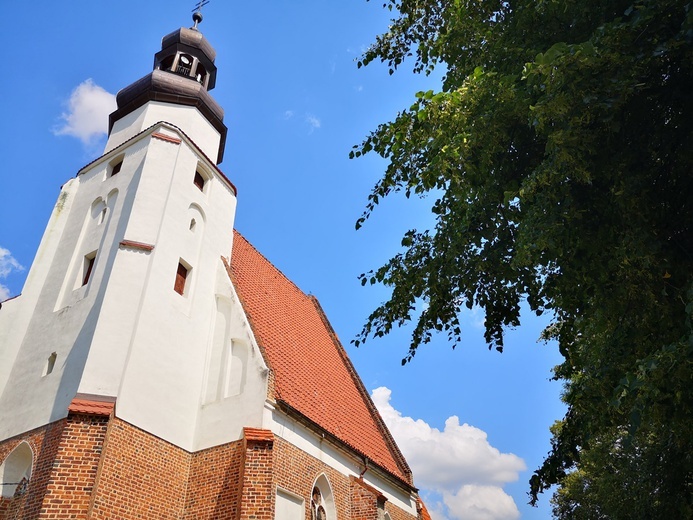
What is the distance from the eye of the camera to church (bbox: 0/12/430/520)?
376 inches

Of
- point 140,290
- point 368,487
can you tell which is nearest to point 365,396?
point 368,487

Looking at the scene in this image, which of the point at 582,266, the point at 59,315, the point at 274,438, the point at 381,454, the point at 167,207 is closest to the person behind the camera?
the point at 582,266

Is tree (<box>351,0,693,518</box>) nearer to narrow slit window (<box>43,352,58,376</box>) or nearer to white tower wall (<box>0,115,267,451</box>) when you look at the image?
white tower wall (<box>0,115,267,451</box>)

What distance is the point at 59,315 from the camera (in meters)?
11.6

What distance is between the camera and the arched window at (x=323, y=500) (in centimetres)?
1172

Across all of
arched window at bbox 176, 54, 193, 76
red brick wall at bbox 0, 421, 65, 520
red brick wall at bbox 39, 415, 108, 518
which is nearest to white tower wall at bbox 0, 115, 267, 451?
red brick wall at bbox 0, 421, 65, 520

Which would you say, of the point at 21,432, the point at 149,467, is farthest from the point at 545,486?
the point at 21,432

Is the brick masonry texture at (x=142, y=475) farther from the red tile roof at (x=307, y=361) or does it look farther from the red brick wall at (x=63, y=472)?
the red tile roof at (x=307, y=361)

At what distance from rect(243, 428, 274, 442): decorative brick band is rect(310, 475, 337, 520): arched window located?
2268 millimetres

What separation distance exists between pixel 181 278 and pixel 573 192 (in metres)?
8.93

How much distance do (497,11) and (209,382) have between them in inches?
353

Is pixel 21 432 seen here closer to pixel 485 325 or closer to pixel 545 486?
pixel 485 325

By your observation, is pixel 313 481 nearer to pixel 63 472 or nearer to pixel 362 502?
pixel 362 502

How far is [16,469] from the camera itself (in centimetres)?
1005
